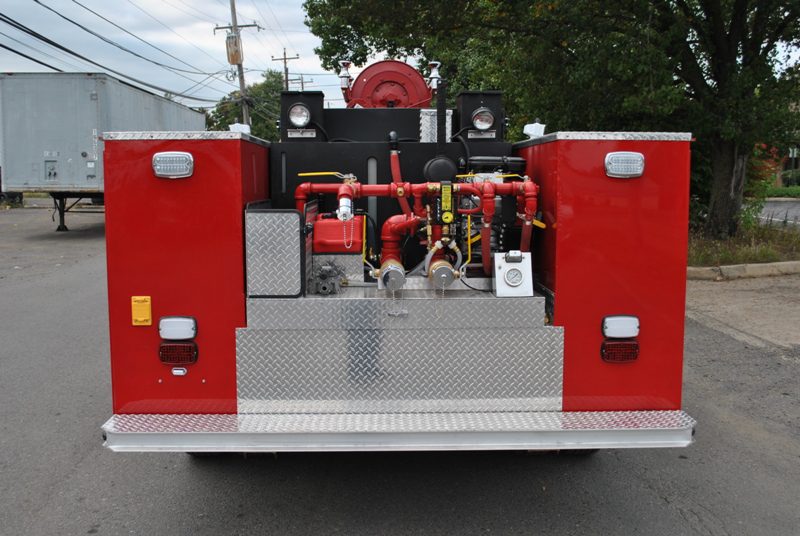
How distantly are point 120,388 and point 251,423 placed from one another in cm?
74

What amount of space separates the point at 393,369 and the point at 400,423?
292mm

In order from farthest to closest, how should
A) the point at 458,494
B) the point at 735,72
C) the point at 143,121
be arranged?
the point at 143,121
the point at 735,72
the point at 458,494

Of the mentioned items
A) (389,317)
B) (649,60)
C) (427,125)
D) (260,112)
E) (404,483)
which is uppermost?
(260,112)

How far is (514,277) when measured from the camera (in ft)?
12.5

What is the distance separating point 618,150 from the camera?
12.0ft

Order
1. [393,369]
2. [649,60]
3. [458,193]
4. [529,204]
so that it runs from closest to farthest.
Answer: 1. [393,369]
2. [529,204]
3. [458,193]
4. [649,60]

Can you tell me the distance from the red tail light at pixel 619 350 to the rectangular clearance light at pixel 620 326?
0.11 ft

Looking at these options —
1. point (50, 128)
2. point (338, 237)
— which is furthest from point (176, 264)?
point (50, 128)

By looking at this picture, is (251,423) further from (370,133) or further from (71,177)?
(71,177)

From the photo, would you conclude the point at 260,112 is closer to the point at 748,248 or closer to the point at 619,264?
the point at 748,248

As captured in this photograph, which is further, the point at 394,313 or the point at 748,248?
the point at 748,248

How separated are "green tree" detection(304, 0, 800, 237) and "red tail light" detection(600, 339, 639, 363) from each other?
8782 mm

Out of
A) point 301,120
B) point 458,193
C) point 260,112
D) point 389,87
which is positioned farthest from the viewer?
point 260,112

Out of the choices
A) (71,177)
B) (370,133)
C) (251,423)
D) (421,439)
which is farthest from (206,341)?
(71,177)
